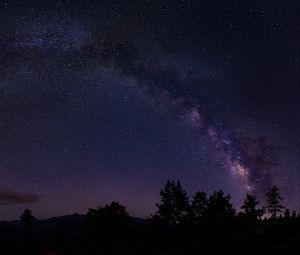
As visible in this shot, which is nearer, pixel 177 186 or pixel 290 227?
pixel 290 227

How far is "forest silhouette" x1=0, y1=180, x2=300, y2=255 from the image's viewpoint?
5475cm

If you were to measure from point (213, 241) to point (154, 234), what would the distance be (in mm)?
17732

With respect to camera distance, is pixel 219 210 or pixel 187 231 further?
pixel 187 231

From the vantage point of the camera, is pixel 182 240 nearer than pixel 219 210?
No

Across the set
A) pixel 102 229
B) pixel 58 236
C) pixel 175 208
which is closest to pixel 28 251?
pixel 58 236

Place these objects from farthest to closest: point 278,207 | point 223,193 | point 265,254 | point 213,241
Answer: point 278,207 < point 223,193 < point 213,241 < point 265,254

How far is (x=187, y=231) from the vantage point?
70562 mm

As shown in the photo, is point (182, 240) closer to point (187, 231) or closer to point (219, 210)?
point (187, 231)

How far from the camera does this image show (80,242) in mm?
81312

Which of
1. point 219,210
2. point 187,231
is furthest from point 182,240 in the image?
point 219,210

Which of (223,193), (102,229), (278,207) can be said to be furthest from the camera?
(278,207)

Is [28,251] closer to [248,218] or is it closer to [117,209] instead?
[117,209]

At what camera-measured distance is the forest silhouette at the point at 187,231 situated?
54750 mm

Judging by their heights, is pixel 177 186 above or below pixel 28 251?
above
